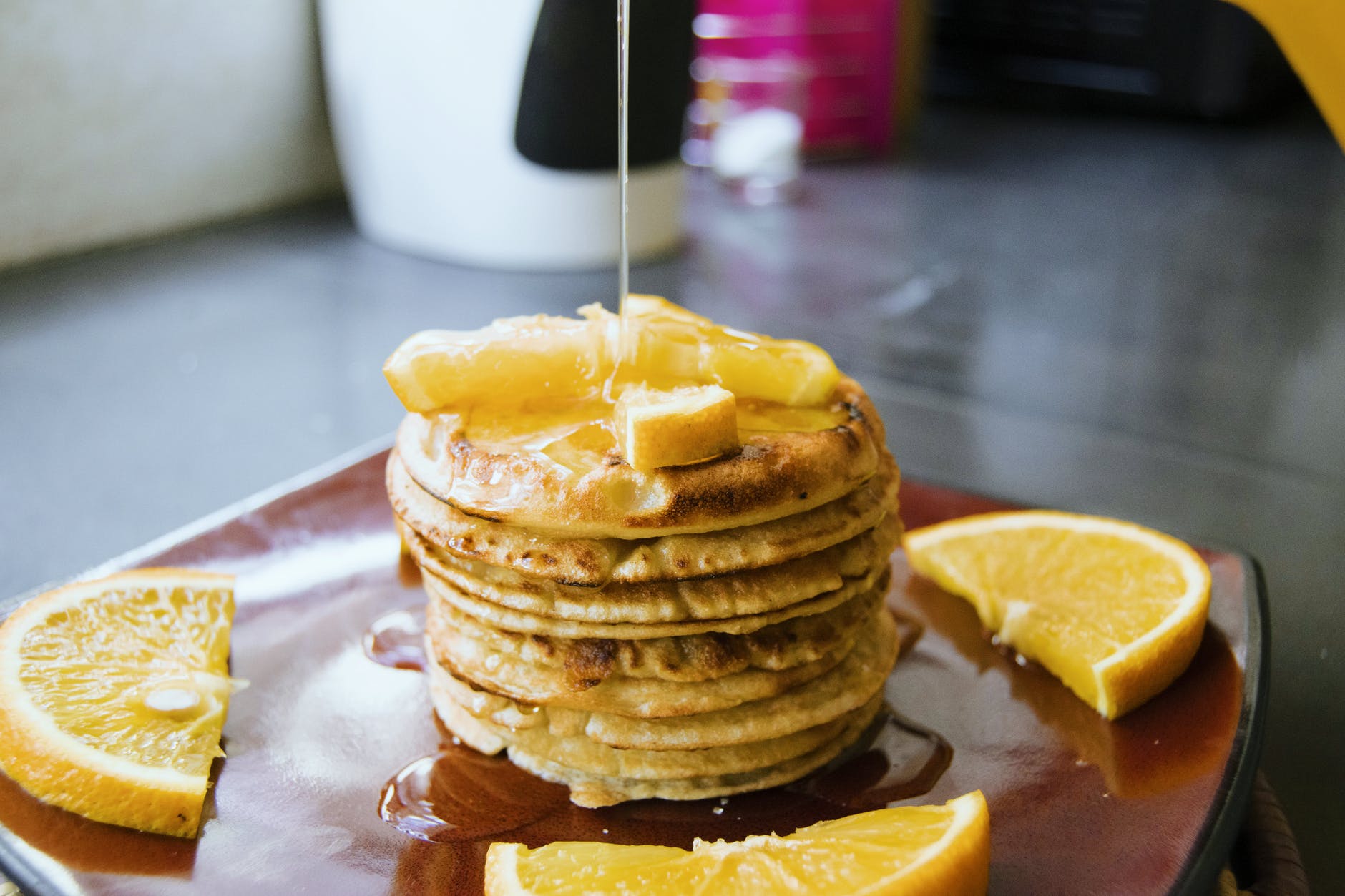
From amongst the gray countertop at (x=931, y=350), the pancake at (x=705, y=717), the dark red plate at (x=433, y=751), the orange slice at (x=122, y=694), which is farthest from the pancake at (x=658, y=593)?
the gray countertop at (x=931, y=350)

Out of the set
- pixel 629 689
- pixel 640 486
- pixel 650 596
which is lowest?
pixel 629 689

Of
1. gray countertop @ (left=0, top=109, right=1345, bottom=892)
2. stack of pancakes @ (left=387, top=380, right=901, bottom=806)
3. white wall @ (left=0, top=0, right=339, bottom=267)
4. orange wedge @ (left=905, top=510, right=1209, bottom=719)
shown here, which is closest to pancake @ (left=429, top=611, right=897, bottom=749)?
stack of pancakes @ (left=387, top=380, right=901, bottom=806)

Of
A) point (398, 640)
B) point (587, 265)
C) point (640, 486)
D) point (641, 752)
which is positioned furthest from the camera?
point (587, 265)

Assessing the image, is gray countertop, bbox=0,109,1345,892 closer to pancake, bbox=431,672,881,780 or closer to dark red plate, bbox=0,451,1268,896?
dark red plate, bbox=0,451,1268,896

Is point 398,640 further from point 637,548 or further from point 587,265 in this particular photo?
point 587,265

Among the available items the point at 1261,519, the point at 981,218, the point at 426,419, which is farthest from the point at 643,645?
the point at 981,218

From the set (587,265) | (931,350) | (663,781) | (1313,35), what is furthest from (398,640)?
(587,265)

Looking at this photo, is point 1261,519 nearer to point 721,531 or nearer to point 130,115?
point 721,531
